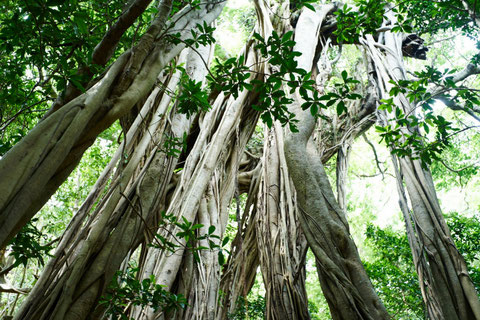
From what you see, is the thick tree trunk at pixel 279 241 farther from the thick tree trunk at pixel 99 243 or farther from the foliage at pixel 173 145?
the foliage at pixel 173 145

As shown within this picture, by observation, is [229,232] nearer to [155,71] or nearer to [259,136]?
[259,136]

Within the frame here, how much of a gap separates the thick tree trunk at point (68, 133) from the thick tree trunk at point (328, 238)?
38.8 inches

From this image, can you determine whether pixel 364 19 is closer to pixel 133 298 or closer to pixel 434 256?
pixel 434 256

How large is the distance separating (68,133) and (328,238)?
1.26 metres

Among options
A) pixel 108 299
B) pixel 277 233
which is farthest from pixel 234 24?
pixel 108 299

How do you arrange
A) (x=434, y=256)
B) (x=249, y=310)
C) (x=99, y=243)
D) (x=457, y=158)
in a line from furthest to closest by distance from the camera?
(x=457, y=158) → (x=249, y=310) → (x=434, y=256) → (x=99, y=243)

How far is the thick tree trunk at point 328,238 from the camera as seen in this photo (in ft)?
4.88

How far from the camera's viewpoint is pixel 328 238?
1690 millimetres

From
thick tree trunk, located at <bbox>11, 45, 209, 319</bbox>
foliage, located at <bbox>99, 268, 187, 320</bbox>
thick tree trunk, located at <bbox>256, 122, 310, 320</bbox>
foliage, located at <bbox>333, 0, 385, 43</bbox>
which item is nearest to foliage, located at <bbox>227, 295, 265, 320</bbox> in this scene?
thick tree trunk, located at <bbox>256, 122, 310, 320</bbox>

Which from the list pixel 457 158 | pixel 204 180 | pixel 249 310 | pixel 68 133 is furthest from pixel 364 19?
pixel 457 158

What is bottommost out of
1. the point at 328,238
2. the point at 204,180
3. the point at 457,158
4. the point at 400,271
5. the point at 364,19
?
the point at 328,238

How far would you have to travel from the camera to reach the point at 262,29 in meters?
3.23

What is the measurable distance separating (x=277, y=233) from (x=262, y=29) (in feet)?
6.21

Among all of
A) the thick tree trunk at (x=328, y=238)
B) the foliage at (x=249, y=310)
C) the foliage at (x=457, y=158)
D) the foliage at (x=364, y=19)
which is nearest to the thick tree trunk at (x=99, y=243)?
the thick tree trunk at (x=328, y=238)
